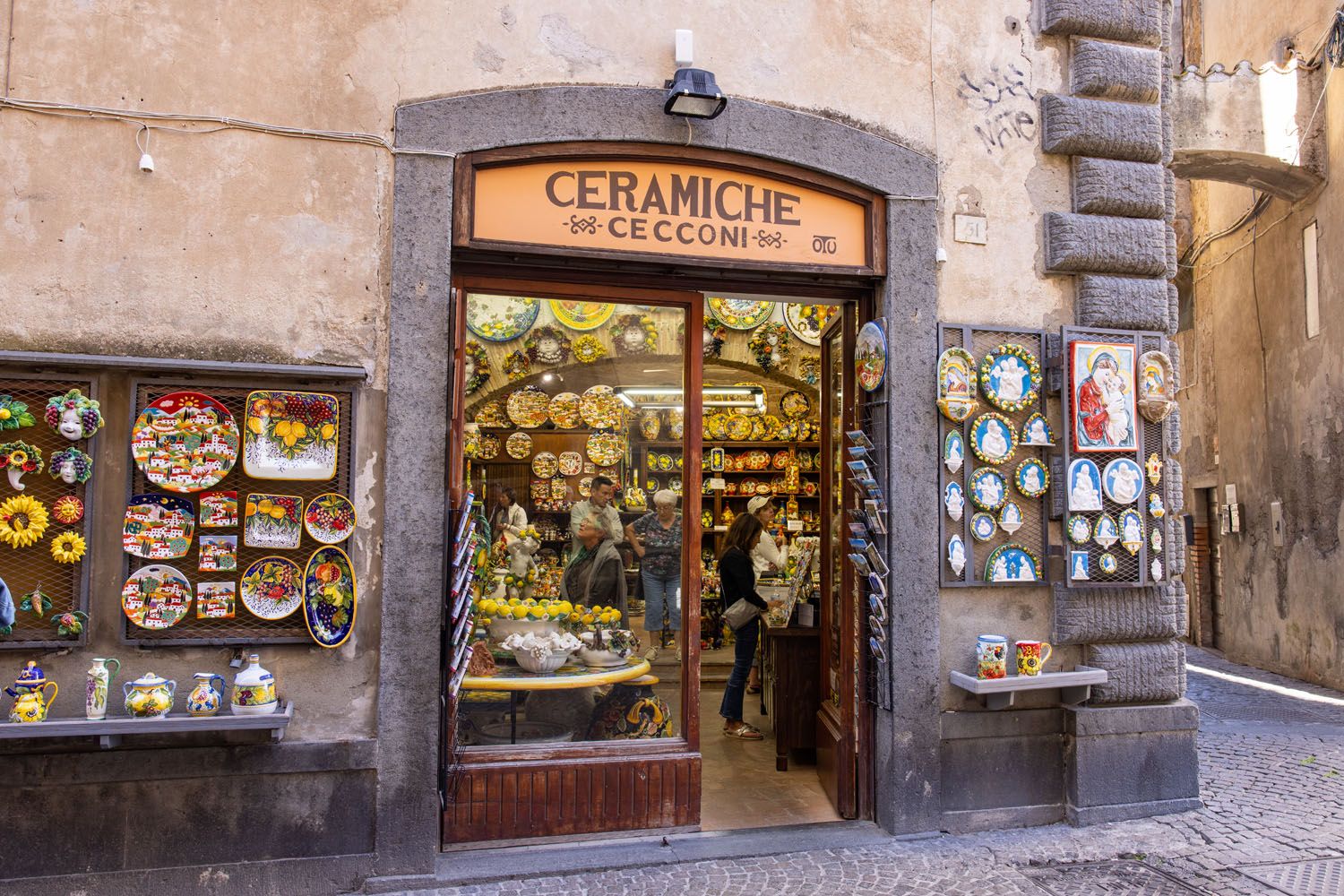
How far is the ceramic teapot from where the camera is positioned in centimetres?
396

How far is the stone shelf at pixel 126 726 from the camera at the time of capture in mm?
3893

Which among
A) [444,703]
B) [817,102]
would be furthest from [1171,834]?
[817,102]

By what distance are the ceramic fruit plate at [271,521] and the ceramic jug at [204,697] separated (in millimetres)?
601

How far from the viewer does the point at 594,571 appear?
17.1 feet

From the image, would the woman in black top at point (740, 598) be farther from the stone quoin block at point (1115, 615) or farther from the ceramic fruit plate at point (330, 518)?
the ceramic fruit plate at point (330, 518)

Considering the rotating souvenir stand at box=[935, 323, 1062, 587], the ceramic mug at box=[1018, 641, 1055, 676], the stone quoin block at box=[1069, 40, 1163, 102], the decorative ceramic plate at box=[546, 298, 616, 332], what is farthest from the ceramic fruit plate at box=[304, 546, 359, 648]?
the stone quoin block at box=[1069, 40, 1163, 102]

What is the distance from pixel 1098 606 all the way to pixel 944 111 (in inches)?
113

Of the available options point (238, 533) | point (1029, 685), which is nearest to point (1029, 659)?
point (1029, 685)

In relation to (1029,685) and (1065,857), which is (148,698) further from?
(1065,857)

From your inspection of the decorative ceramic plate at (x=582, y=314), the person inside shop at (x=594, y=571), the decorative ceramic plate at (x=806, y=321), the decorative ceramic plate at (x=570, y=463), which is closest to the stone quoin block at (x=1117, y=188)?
the decorative ceramic plate at (x=806, y=321)

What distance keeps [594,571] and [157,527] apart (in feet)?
6.94

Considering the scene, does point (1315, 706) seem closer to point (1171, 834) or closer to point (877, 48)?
point (1171, 834)

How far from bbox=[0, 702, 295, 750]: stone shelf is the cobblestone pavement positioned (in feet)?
3.72

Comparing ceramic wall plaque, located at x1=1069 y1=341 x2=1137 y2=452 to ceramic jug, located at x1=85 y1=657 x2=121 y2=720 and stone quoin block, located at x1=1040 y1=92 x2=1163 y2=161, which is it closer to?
stone quoin block, located at x1=1040 y1=92 x2=1163 y2=161
